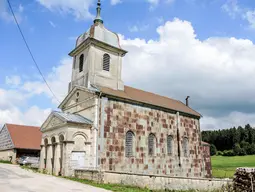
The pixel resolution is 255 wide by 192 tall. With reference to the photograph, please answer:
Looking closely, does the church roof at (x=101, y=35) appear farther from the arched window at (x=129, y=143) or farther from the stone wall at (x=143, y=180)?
the stone wall at (x=143, y=180)

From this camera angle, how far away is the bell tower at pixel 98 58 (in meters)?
25.3

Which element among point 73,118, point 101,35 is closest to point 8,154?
point 73,118

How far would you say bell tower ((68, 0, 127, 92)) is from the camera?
83.1 feet

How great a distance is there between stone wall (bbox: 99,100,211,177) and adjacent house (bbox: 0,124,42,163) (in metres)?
20.8

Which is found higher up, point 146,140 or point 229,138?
point 229,138

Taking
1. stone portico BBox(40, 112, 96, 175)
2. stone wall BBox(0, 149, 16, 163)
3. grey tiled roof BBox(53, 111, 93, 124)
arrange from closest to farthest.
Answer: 1. stone portico BBox(40, 112, 96, 175)
2. grey tiled roof BBox(53, 111, 93, 124)
3. stone wall BBox(0, 149, 16, 163)

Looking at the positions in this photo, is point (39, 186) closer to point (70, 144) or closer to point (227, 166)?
point (70, 144)

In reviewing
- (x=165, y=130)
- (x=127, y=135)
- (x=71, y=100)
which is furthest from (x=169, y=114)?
(x=71, y=100)

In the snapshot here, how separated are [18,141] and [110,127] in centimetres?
2250

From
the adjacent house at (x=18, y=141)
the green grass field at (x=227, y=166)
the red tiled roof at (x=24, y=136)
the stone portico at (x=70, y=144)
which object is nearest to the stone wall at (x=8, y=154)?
the adjacent house at (x=18, y=141)

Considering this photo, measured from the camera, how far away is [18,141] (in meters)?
39.2

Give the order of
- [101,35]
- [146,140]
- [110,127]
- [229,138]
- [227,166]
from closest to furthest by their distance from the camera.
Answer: [110,127] < [146,140] < [101,35] < [227,166] < [229,138]

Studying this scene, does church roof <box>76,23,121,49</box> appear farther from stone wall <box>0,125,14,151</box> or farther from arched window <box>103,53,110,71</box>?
stone wall <box>0,125,14,151</box>

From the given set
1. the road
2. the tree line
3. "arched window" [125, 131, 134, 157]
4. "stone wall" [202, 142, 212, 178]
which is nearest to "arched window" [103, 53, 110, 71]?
"arched window" [125, 131, 134, 157]
